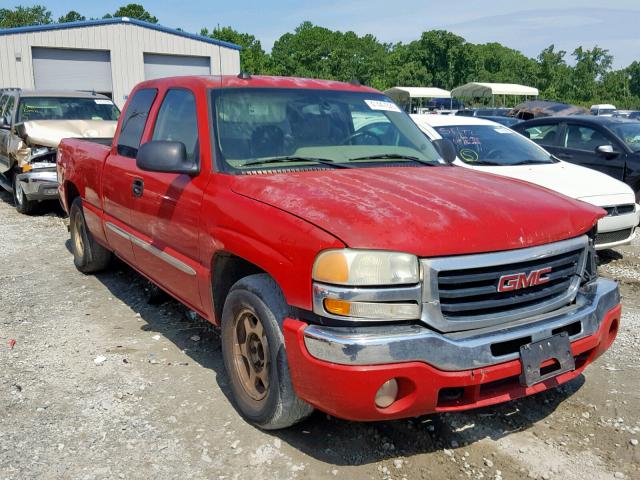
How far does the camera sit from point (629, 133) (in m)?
8.96

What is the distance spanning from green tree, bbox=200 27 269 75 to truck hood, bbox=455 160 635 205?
5147cm

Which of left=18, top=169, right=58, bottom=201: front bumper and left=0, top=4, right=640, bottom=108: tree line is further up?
left=0, top=4, right=640, bottom=108: tree line

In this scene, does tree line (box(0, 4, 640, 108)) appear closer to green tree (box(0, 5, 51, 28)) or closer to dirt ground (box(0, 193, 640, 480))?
green tree (box(0, 5, 51, 28))

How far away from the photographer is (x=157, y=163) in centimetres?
344

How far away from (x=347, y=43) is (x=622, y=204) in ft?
312

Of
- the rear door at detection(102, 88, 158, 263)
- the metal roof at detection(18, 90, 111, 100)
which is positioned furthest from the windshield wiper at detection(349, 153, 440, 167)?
the metal roof at detection(18, 90, 111, 100)

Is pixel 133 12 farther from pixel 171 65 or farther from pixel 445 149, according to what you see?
pixel 445 149

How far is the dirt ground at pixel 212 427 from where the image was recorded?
2.91m

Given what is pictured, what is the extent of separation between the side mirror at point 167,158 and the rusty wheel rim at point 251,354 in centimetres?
92

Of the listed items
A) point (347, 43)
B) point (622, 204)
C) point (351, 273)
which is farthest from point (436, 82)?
point (351, 273)

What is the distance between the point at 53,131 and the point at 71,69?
1787 centimetres

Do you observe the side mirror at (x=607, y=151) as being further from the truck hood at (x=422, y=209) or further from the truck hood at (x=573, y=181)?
the truck hood at (x=422, y=209)

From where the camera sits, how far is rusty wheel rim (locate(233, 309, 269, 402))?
306cm

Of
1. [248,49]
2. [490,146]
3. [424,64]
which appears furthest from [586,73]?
[490,146]
